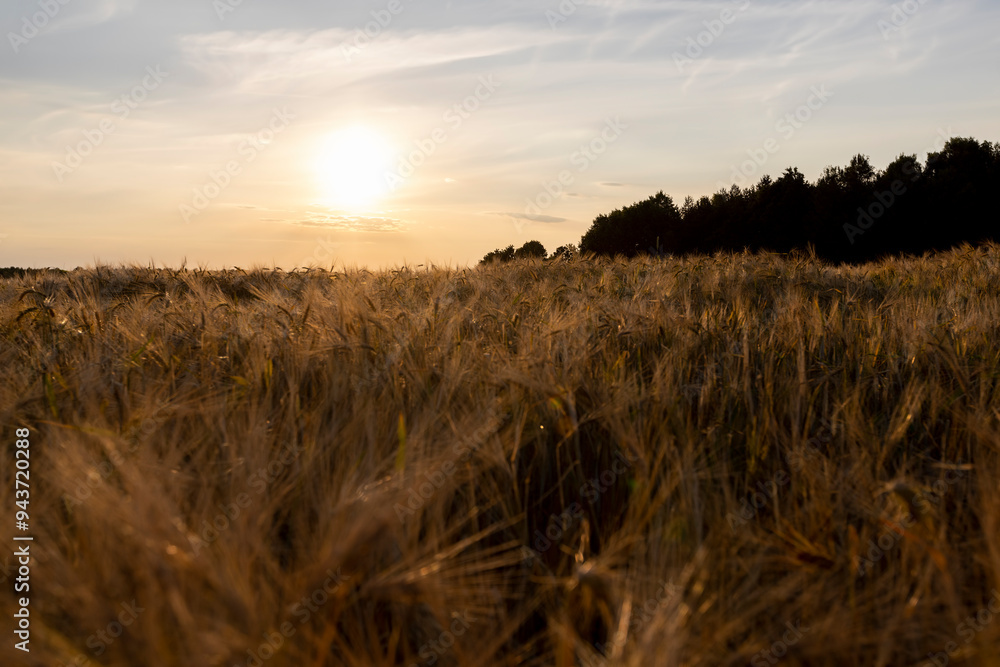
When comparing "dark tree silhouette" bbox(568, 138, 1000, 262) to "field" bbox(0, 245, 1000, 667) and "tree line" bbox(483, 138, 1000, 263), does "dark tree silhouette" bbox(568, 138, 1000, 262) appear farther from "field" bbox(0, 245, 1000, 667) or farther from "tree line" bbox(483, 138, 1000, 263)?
"field" bbox(0, 245, 1000, 667)

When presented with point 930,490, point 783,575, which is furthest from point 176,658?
point 930,490

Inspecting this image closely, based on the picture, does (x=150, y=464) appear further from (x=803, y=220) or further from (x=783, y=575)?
(x=803, y=220)

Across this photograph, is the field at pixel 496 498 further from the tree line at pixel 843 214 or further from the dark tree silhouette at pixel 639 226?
the dark tree silhouette at pixel 639 226

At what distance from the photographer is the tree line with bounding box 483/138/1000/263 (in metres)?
23.7

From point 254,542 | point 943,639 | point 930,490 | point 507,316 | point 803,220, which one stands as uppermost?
point 803,220

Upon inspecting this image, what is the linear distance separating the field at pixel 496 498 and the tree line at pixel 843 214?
71.7 feet

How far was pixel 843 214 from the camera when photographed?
23.7 meters

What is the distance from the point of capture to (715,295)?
179 inches

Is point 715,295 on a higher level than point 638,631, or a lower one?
higher

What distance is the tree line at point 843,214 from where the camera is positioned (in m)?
23.7

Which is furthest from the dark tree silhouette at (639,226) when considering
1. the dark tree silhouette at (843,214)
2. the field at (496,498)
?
the field at (496,498)

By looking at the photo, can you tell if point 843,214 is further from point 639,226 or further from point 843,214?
point 639,226

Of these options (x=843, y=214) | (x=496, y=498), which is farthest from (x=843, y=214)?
(x=496, y=498)

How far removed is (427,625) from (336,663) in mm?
156
